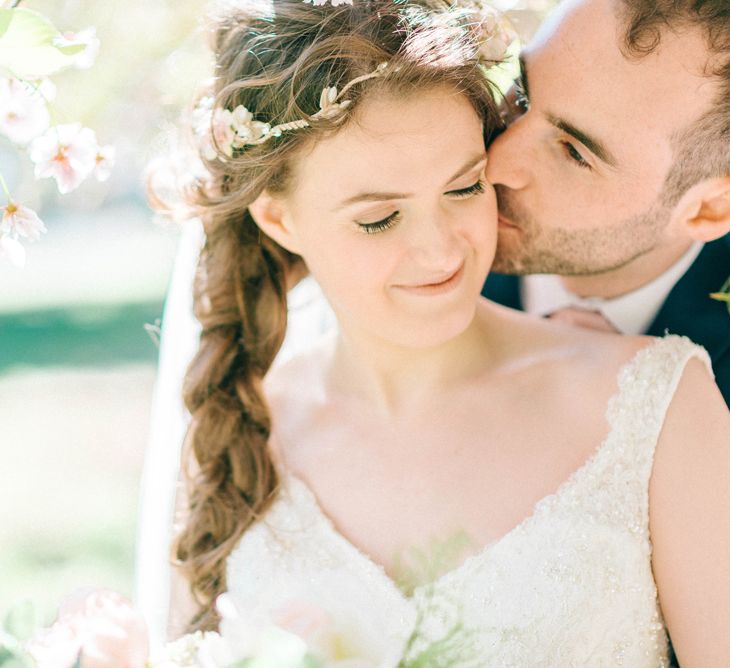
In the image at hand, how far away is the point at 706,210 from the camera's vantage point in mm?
2621

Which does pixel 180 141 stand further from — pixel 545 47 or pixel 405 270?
pixel 545 47

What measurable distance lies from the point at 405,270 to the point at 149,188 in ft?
3.18

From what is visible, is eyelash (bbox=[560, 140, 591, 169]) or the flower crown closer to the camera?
the flower crown

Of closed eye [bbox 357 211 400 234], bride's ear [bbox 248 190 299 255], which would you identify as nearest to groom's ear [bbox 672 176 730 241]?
closed eye [bbox 357 211 400 234]

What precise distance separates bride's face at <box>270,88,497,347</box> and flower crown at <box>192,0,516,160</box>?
60mm

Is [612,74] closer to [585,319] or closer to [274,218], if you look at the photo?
[585,319]

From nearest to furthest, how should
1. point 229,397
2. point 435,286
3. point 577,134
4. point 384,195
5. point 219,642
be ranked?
point 219,642 < point 384,195 < point 435,286 < point 577,134 < point 229,397

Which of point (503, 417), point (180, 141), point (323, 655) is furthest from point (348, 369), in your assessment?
point (323, 655)

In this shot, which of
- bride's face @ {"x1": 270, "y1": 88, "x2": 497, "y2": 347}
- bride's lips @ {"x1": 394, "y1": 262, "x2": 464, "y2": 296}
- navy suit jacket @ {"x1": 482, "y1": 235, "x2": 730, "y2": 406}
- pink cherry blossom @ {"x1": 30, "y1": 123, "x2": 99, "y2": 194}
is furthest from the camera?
navy suit jacket @ {"x1": 482, "y1": 235, "x2": 730, "y2": 406}

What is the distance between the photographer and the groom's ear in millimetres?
2570

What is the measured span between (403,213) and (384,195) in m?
0.07

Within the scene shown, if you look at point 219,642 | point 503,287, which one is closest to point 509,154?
point 503,287

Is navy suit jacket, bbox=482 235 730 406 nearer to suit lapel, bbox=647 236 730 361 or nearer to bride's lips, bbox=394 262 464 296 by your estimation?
suit lapel, bbox=647 236 730 361

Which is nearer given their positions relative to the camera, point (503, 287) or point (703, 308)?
point (703, 308)
